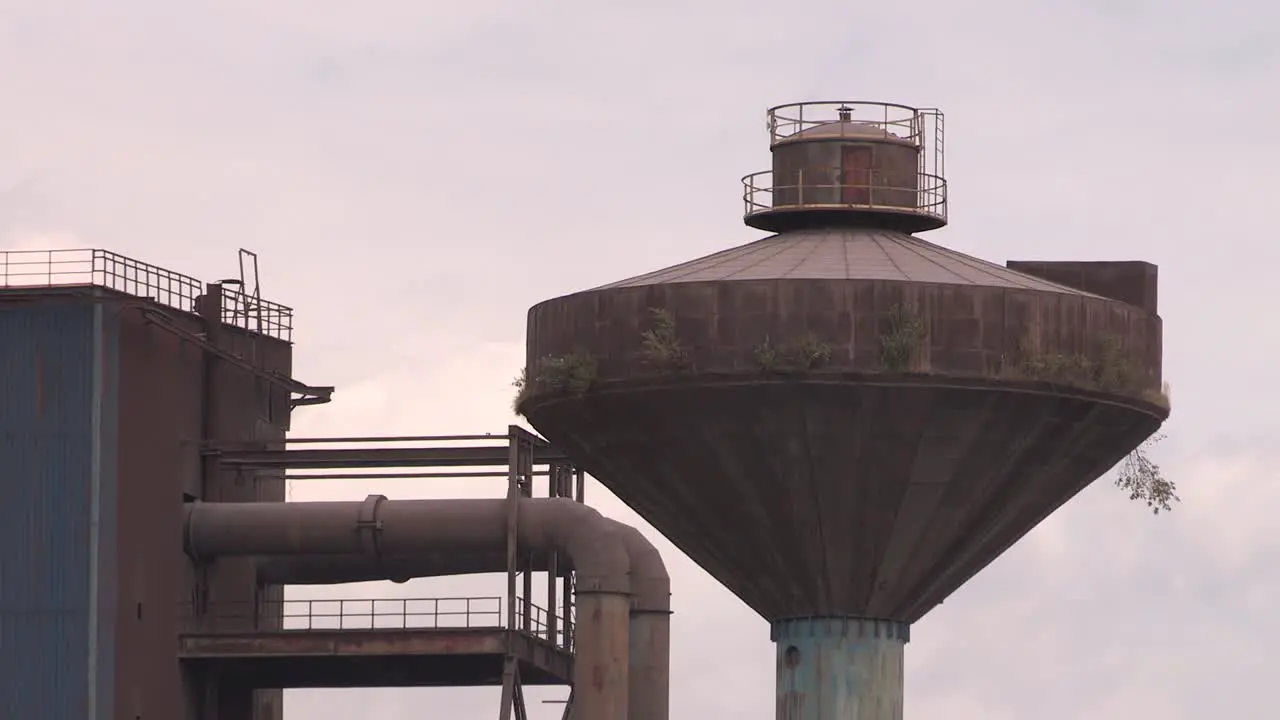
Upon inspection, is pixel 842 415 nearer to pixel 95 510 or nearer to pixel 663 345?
pixel 663 345

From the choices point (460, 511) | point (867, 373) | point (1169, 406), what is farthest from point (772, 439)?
point (460, 511)

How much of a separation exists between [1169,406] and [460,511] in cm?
1643

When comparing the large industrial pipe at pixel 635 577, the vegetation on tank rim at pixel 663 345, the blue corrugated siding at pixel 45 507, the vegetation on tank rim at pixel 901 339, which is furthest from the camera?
the large industrial pipe at pixel 635 577

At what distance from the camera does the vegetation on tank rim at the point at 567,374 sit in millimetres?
59000

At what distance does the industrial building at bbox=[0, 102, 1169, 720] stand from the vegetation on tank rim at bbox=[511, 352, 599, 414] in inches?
3.4

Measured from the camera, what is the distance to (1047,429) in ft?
192

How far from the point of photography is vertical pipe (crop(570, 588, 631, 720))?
222 feet

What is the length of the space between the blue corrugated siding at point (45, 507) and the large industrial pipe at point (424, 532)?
4.51 m

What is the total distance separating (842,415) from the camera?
57781mm

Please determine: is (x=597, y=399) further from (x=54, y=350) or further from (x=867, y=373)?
(x=54, y=350)

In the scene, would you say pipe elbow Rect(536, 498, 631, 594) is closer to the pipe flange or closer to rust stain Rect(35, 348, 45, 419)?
the pipe flange

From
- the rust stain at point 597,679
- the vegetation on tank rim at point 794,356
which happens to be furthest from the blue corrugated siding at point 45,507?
the vegetation on tank rim at point 794,356

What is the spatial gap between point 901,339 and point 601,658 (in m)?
13.6

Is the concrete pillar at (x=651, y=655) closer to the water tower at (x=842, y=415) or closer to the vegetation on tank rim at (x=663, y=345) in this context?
the water tower at (x=842, y=415)
